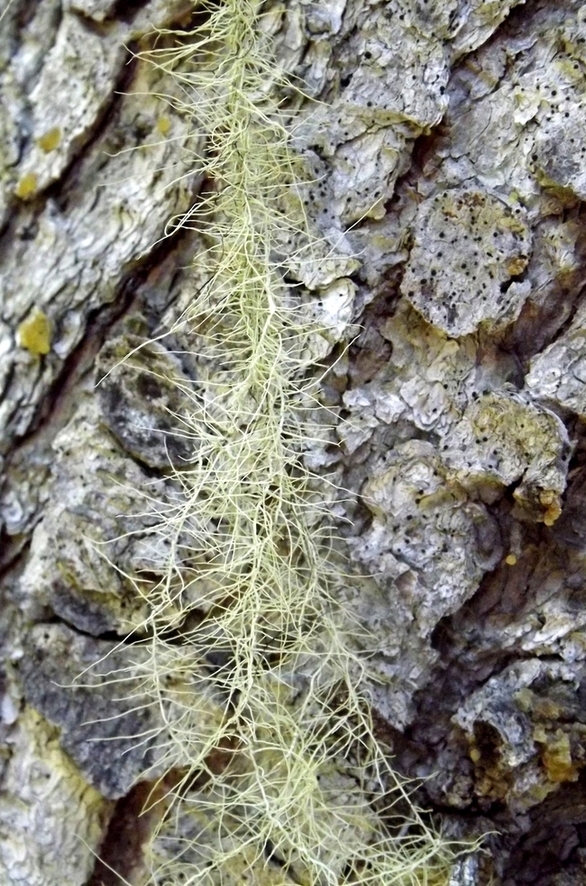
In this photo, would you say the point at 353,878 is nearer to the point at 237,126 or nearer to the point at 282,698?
the point at 282,698

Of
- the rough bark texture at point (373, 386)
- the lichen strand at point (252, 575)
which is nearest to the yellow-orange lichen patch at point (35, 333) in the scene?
the rough bark texture at point (373, 386)

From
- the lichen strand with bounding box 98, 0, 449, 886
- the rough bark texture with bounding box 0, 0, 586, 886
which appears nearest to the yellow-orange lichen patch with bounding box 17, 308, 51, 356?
the rough bark texture with bounding box 0, 0, 586, 886

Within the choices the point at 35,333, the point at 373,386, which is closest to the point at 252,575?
the point at 373,386

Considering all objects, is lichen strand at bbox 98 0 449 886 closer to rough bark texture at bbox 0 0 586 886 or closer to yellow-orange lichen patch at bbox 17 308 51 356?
rough bark texture at bbox 0 0 586 886

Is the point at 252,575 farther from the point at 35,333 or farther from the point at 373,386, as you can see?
the point at 35,333

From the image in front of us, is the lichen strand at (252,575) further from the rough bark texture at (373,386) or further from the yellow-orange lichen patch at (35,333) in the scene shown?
the yellow-orange lichen patch at (35,333)
